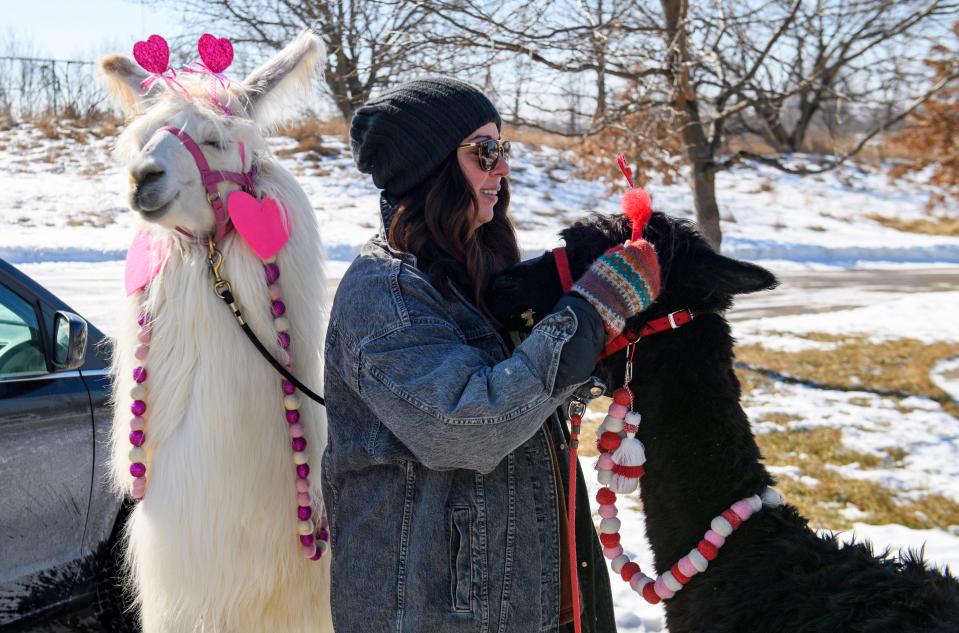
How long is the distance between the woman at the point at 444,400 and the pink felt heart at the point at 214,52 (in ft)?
2.17

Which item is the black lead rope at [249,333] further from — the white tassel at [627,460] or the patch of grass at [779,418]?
the patch of grass at [779,418]

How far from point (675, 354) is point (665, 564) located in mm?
551

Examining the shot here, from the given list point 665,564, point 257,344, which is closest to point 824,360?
point 665,564

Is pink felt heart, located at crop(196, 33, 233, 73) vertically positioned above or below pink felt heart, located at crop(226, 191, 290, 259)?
above

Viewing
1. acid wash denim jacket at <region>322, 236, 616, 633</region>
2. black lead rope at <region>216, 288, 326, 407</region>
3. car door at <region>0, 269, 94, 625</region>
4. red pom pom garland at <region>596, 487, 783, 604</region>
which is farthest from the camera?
car door at <region>0, 269, 94, 625</region>

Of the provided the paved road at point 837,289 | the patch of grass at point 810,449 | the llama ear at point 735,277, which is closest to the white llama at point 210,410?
the llama ear at point 735,277

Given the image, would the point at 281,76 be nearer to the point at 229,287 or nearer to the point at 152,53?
the point at 152,53

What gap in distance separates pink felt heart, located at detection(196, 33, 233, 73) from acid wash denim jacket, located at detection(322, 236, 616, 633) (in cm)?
88

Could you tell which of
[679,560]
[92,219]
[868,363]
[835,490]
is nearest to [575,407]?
[679,560]

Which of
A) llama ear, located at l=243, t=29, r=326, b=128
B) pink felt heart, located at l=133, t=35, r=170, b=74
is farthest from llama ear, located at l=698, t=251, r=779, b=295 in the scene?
pink felt heart, located at l=133, t=35, r=170, b=74

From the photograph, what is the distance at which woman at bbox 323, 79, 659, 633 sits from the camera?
1539 mm

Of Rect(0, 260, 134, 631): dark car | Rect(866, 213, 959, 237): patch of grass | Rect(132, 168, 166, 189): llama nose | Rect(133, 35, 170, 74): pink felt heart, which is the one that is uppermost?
Rect(133, 35, 170, 74): pink felt heart

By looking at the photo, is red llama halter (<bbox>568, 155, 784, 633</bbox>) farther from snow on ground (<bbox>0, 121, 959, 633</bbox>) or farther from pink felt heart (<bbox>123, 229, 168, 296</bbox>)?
pink felt heart (<bbox>123, 229, 168, 296</bbox>)

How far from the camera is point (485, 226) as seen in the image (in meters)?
2.13
